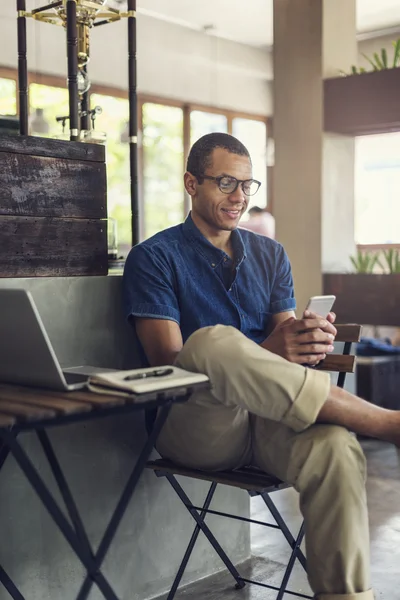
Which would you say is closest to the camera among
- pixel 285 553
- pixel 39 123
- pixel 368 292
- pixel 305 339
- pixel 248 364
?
pixel 248 364

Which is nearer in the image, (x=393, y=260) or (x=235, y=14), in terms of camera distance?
(x=393, y=260)

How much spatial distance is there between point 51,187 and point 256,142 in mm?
9423

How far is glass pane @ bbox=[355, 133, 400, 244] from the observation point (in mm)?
9016

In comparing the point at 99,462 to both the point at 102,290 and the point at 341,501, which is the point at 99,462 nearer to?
the point at 102,290

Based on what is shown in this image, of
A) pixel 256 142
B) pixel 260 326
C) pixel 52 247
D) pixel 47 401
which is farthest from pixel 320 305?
pixel 256 142

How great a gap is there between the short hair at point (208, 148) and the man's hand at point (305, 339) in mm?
627

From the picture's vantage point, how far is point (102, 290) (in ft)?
7.77

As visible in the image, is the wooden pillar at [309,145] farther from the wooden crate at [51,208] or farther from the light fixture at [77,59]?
the wooden crate at [51,208]

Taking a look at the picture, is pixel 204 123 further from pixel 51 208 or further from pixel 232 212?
pixel 51 208

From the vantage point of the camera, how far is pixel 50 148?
2.25 meters

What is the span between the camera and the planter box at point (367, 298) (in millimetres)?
5266

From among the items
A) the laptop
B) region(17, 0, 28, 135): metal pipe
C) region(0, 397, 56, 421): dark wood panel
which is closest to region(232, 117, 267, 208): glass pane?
region(17, 0, 28, 135): metal pipe

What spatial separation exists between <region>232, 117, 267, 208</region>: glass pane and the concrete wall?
8972 mm

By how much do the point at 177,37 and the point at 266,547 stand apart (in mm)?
7993
